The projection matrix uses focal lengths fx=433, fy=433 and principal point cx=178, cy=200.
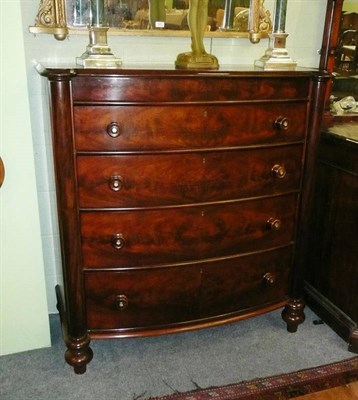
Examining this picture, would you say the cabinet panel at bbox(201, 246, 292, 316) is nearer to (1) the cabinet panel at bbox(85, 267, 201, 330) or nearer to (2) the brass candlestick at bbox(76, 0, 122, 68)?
(1) the cabinet panel at bbox(85, 267, 201, 330)

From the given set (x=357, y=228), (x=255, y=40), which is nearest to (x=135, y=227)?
(x=357, y=228)

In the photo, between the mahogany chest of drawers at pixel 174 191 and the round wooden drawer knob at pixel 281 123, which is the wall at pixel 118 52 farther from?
the round wooden drawer knob at pixel 281 123

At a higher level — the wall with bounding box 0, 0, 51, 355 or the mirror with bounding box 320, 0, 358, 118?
the mirror with bounding box 320, 0, 358, 118

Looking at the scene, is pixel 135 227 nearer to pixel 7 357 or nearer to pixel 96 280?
pixel 96 280

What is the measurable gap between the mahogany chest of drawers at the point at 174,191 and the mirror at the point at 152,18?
1.67 ft

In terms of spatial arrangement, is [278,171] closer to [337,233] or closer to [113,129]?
[337,233]

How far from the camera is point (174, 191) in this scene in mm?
1561

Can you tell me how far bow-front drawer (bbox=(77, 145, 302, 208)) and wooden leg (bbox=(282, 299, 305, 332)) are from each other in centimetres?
57

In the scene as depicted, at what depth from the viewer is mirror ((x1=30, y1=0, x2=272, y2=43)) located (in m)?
1.72

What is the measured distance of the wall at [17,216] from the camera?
1535 millimetres

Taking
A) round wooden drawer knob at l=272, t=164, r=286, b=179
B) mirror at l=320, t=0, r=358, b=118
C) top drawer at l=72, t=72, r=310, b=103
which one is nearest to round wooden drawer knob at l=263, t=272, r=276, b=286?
round wooden drawer knob at l=272, t=164, r=286, b=179

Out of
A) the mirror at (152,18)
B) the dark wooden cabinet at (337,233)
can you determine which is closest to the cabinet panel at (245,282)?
the dark wooden cabinet at (337,233)

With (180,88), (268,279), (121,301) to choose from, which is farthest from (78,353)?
(180,88)

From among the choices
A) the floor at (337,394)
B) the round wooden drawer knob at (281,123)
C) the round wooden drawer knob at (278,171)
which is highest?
the round wooden drawer knob at (281,123)
